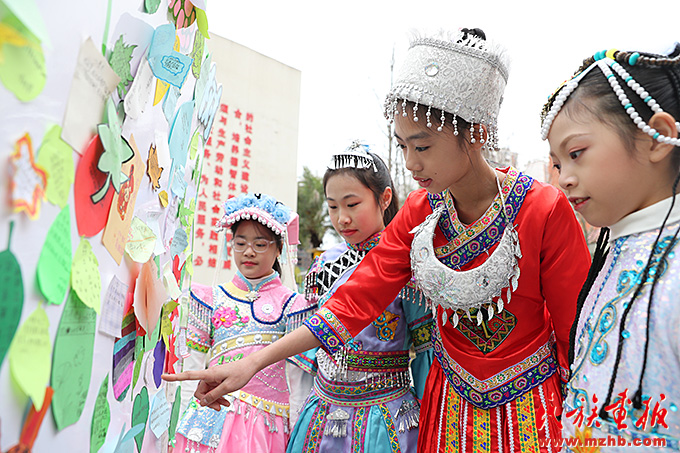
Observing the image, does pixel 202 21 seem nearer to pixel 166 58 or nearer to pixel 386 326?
pixel 166 58

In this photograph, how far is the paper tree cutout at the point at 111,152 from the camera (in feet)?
2.22

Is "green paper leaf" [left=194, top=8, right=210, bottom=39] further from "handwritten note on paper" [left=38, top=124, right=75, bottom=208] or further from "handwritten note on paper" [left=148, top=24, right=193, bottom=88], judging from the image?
"handwritten note on paper" [left=38, top=124, right=75, bottom=208]

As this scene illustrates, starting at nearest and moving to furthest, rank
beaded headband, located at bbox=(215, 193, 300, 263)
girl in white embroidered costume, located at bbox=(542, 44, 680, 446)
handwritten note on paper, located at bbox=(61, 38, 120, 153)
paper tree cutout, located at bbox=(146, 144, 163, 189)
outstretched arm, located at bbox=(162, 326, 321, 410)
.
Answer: handwritten note on paper, located at bbox=(61, 38, 120, 153)
girl in white embroidered costume, located at bbox=(542, 44, 680, 446)
paper tree cutout, located at bbox=(146, 144, 163, 189)
outstretched arm, located at bbox=(162, 326, 321, 410)
beaded headband, located at bbox=(215, 193, 300, 263)

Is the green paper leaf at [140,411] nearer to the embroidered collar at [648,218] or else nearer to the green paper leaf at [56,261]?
the green paper leaf at [56,261]

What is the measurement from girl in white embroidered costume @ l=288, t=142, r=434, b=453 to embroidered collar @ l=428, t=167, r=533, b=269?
10.9 inches

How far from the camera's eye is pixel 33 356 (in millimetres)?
538

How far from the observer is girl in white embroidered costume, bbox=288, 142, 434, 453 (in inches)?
67.4

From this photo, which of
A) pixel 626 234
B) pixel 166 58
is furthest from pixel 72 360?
pixel 626 234

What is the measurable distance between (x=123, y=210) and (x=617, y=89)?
892mm

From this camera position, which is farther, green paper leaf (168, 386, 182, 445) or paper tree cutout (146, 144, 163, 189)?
green paper leaf (168, 386, 182, 445)

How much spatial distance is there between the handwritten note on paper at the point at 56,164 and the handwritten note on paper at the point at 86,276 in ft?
0.29

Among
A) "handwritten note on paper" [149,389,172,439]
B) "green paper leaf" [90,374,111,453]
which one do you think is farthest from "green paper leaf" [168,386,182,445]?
"green paper leaf" [90,374,111,453]

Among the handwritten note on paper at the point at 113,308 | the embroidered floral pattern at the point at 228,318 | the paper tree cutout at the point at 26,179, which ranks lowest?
the handwritten note on paper at the point at 113,308

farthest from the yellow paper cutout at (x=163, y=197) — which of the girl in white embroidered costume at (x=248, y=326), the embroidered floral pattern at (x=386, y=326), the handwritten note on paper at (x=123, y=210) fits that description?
the girl in white embroidered costume at (x=248, y=326)
